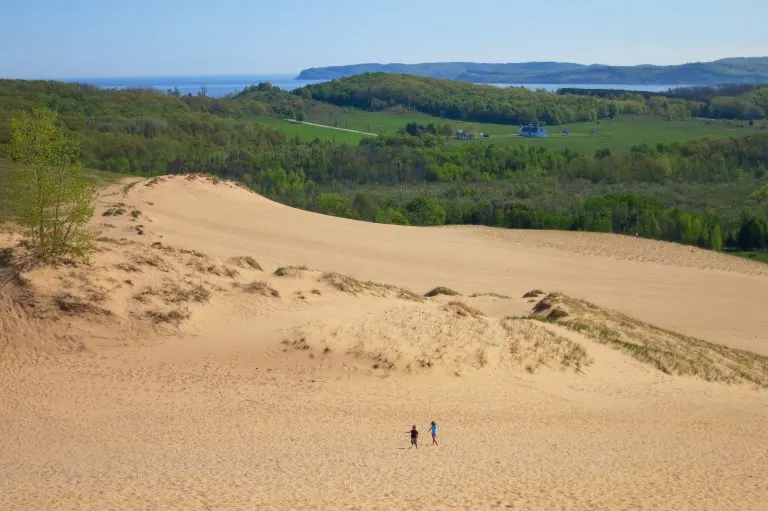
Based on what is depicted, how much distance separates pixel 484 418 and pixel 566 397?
2869 millimetres

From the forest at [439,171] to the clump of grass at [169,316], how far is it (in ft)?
111

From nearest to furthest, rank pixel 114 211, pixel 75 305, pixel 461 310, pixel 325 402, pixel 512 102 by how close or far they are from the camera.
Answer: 1. pixel 325 402
2. pixel 75 305
3. pixel 461 310
4. pixel 114 211
5. pixel 512 102

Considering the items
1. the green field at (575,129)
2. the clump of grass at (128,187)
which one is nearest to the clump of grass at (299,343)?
the clump of grass at (128,187)

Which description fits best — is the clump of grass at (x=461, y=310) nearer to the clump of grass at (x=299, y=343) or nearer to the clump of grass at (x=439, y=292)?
the clump of grass at (x=439, y=292)

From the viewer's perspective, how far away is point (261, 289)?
875 inches

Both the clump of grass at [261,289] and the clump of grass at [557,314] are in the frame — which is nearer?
the clump of grass at [261,289]

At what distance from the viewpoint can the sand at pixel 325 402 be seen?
1257cm

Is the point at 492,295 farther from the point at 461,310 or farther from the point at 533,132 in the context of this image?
the point at 533,132

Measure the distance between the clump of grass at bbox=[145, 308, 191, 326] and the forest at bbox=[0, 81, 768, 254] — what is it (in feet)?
111

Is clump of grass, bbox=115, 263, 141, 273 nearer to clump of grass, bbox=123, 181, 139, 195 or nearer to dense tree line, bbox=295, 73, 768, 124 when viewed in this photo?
clump of grass, bbox=123, 181, 139, 195

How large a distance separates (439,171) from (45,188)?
59518 millimetres

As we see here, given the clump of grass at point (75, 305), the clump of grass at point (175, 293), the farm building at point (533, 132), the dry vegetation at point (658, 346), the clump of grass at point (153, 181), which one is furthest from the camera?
the farm building at point (533, 132)

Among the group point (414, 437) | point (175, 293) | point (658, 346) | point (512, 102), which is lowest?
point (658, 346)

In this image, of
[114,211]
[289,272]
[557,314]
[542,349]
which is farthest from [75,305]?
[114,211]
